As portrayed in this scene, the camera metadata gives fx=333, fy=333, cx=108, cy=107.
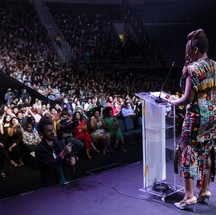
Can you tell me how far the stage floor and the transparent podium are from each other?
9cm

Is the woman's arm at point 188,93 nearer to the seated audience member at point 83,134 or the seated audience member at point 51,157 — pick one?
the seated audience member at point 51,157

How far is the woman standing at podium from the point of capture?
88.6 inches

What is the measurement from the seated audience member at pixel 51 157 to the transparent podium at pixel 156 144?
0.65 meters

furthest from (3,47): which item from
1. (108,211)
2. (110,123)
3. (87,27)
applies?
(108,211)

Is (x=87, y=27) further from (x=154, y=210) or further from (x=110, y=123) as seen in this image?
(x=154, y=210)

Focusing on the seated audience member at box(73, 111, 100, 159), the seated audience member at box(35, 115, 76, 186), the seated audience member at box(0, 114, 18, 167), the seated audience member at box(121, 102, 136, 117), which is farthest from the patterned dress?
the seated audience member at box(121, 102, 136, 117)

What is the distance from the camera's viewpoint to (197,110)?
2.28m

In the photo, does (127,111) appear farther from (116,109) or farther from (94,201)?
(94,201)

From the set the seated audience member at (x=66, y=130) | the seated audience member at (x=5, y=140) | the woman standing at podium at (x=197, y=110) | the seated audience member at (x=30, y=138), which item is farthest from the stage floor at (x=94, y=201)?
the seated audience member at (x=66, y=130)

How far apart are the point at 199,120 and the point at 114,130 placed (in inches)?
148

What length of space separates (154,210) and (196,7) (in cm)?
1475

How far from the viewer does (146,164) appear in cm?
267

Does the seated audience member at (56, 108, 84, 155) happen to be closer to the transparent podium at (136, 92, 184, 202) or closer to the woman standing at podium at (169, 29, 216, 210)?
the transparent podium at (136, 92, 184, 202)

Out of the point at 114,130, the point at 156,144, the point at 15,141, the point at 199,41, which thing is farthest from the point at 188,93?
the point at 114,130
